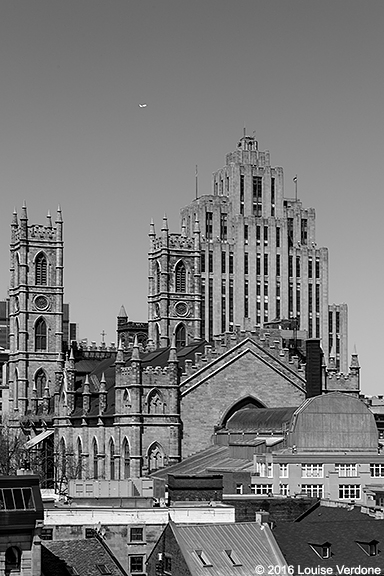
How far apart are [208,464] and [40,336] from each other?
57.0m

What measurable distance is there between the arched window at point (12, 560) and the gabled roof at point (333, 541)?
16088 millimetres

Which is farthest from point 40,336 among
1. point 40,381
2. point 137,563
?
point 137,563

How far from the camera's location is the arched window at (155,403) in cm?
12606

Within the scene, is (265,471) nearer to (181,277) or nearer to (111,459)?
(111,459)

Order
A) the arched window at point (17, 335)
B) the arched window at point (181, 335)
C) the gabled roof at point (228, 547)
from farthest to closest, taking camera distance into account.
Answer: the arched window at point (17, 335)
the arched window at point (181, 335)
the gabled roof at point (228, 547)

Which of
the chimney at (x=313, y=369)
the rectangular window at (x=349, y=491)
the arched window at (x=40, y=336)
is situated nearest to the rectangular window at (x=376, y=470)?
the rectangular window at (x=349, y=491)

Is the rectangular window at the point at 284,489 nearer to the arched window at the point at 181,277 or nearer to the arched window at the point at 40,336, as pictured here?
the arched window at the point at 181,277

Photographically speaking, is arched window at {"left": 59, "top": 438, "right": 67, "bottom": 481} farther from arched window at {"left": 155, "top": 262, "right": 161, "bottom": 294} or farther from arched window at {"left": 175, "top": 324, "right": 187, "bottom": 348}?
arched window at {"left": 155, "top": 262, "right": 161, "bottom": 294}

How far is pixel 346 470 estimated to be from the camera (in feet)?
349

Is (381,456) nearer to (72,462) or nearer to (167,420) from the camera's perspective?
(167,420)

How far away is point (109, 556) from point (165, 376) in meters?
56.8

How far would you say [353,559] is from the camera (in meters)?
69.6

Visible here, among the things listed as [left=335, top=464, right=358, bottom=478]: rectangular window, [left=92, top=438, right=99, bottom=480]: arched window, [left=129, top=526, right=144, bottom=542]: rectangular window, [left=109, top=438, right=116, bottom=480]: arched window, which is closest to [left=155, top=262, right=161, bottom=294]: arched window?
[left=92, top=438, right=99, bottom=480]: arched window

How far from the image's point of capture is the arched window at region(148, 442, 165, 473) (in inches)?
4931
